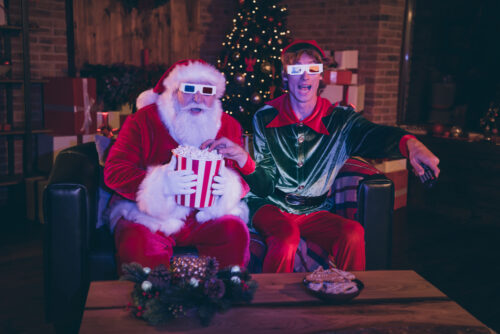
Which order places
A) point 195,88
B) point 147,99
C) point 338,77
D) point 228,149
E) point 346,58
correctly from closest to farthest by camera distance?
point 228,149
point 195,88
point 147,99
point 338,77
point 346,58

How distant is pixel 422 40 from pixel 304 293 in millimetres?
4661

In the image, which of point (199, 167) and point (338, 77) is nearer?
point (199, 167)

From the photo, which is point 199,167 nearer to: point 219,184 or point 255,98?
point 219,184

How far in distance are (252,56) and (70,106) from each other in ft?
5.76

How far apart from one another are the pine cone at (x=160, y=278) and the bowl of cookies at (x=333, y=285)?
1.54 feet

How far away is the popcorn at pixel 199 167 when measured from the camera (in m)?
1.95

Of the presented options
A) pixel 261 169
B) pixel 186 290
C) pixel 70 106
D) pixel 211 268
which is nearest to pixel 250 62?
pixel 70 106

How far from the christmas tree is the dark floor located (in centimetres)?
176

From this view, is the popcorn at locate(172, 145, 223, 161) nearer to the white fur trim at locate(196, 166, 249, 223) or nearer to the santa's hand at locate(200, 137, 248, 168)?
the santa's hand at locate(200, 137, 248, 168)

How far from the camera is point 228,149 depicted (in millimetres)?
2193

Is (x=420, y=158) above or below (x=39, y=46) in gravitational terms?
below

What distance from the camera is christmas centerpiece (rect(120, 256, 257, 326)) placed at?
4.84ft

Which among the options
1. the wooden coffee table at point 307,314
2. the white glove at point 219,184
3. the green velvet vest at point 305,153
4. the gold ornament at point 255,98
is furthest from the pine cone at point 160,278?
the gold ornament at point 255,98

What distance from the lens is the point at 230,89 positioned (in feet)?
15.8
